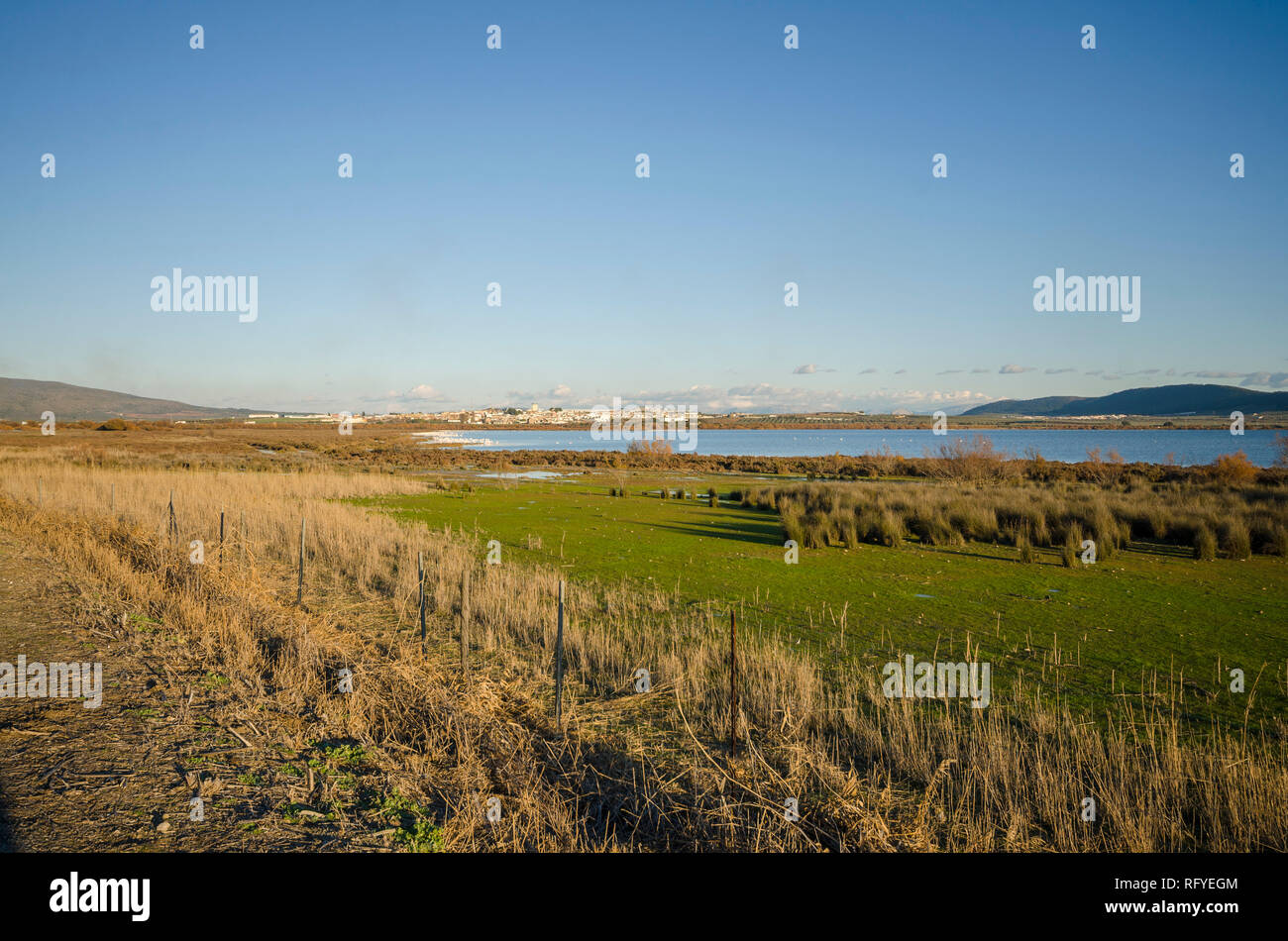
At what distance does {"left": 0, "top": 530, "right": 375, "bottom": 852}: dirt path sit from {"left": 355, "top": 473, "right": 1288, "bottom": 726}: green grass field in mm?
6812

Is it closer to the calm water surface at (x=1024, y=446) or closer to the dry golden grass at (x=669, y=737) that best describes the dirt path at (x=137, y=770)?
the dry golden grass at (x=669, y=737)

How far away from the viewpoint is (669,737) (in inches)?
264

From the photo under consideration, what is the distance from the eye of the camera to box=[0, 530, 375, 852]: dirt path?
432cm

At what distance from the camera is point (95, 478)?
27.5 metres

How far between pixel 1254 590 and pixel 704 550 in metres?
11.2

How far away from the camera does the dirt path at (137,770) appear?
4324mm

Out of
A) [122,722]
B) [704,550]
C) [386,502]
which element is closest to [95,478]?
[386,502]

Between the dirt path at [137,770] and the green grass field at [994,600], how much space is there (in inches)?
268

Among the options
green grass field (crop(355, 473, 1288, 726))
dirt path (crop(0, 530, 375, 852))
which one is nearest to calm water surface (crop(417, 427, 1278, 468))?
green grass field (crop(355, 473, 1288, 726))

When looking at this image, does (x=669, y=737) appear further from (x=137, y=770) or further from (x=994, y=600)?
(x=994, y=600)

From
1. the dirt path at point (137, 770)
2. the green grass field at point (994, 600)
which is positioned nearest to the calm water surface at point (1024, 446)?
the green grass field at point (994, 600)

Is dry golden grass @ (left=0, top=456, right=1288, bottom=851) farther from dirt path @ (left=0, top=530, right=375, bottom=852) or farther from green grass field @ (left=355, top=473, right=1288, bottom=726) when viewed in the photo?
green grass field @ (left=355, top=473, right=1288, bottom=726)
